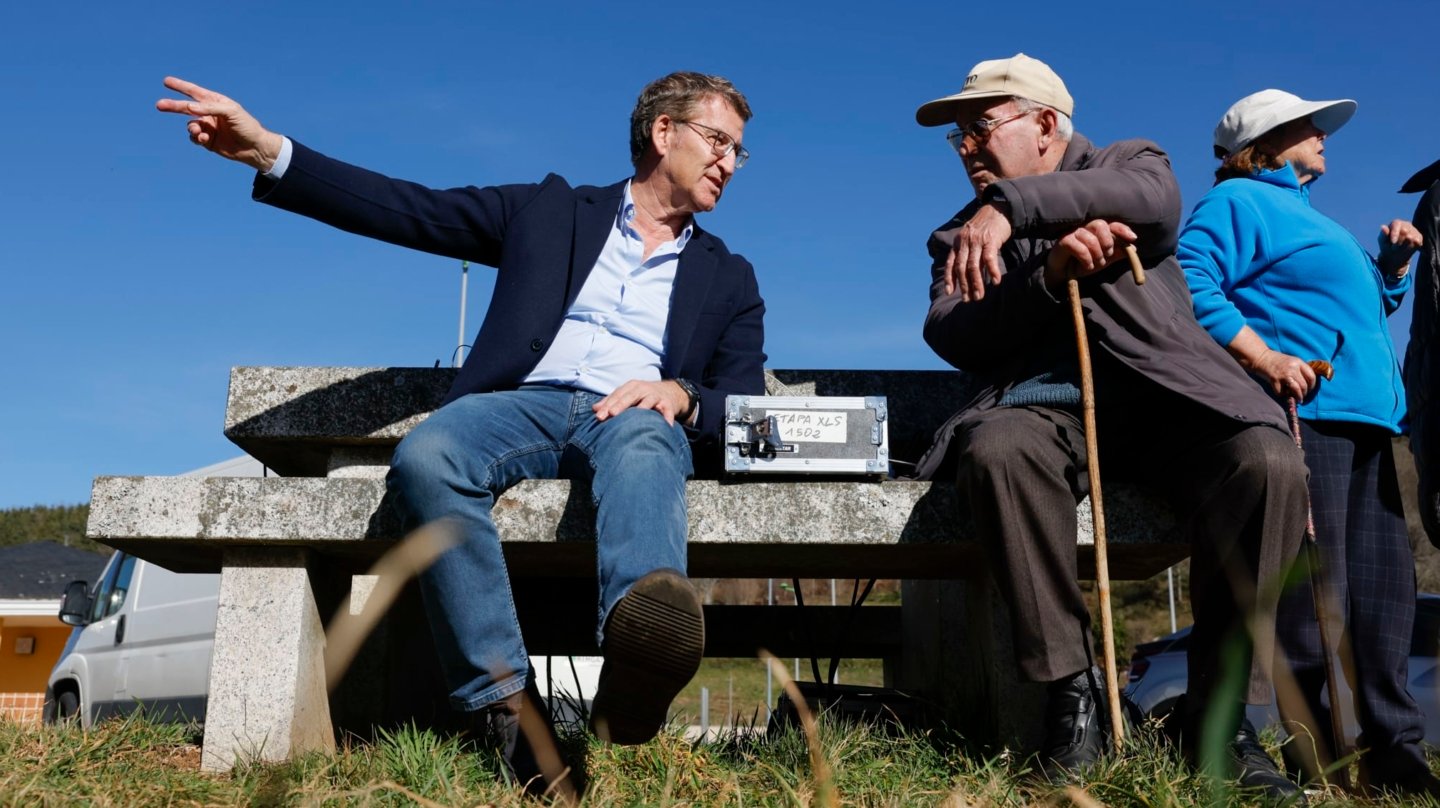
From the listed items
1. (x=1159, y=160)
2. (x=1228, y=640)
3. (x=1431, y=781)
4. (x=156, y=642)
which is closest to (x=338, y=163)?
(x=1159, y=160)

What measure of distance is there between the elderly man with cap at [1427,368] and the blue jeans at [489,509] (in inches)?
86.7

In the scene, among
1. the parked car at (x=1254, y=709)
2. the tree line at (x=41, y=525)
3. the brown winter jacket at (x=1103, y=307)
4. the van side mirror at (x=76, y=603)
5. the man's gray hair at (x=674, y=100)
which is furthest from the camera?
the tree line at (x=41, y=525)

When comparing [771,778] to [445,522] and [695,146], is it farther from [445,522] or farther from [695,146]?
[695,146]

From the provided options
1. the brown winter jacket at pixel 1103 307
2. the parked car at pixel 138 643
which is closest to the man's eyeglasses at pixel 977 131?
the brown winter jacket at pixel 1103 307

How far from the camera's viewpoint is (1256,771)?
9.05 ft

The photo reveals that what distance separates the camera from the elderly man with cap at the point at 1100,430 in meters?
2.82

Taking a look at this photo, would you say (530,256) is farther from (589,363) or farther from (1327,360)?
(1327,360)

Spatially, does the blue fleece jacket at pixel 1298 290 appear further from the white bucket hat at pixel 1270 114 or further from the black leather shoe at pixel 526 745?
the black leather shoe at pixel 526 745

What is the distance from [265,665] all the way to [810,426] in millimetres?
1592

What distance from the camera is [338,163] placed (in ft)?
11.4

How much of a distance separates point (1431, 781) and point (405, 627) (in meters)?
2.94

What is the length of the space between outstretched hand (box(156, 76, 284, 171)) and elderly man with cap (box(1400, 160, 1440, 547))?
3.35 metres

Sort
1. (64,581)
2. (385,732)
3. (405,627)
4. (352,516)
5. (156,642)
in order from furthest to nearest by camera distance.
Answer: (64,581)
(156,642)
(405,627)
(352,516)
(385,732)

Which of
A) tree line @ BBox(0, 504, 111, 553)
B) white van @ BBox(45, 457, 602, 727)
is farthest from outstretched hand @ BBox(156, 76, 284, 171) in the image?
tree line @ BBox(0, 504, 111, 553)
